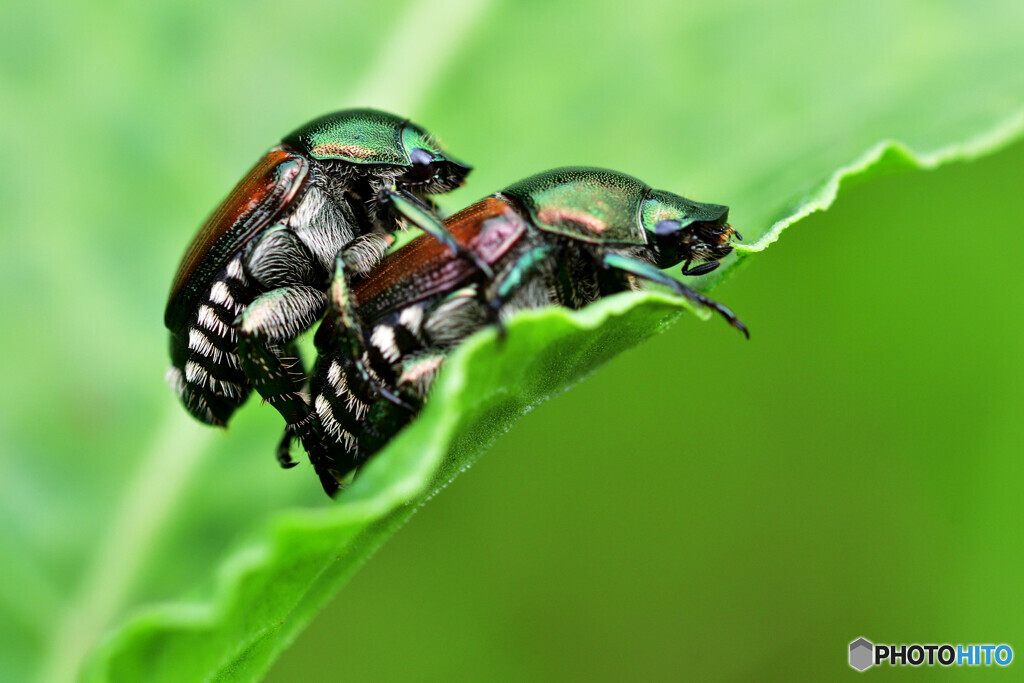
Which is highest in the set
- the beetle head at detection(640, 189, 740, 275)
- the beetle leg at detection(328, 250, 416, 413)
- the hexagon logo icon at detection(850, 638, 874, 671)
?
the beetle head at detection(640, 189, 740, 275)

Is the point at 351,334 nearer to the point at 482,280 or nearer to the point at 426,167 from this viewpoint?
the point at 482,280

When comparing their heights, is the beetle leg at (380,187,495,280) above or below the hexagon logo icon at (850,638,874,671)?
above

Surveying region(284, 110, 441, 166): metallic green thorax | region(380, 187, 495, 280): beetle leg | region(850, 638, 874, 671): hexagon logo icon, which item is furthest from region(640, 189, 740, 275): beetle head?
region(850, 638, 874, 671): hexagon logo icon

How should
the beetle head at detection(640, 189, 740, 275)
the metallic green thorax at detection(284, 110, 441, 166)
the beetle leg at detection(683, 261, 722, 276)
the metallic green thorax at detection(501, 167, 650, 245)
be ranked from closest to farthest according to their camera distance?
the metallic green thorax at detection(501, 167, 650, 245), the beetle head at detection(640, 189, 740, 275), the beetle leg at detection(683, 261, 722, 276), the metallic green thorax at detection(284, 110, 441, 166)

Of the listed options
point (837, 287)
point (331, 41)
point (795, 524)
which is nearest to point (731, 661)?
point (795, 524)

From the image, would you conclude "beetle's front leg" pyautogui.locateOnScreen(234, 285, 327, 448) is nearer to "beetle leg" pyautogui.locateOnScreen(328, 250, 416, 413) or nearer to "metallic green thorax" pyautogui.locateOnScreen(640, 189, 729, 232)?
"beetle leg" pyautogui.locateOnScreen(328, 250, 416, 413)

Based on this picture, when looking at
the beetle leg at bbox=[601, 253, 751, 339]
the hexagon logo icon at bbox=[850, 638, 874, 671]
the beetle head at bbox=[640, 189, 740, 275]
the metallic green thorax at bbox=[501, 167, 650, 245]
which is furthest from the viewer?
the hexagon logo icon at bbox=[850, 638, 874, 671]
